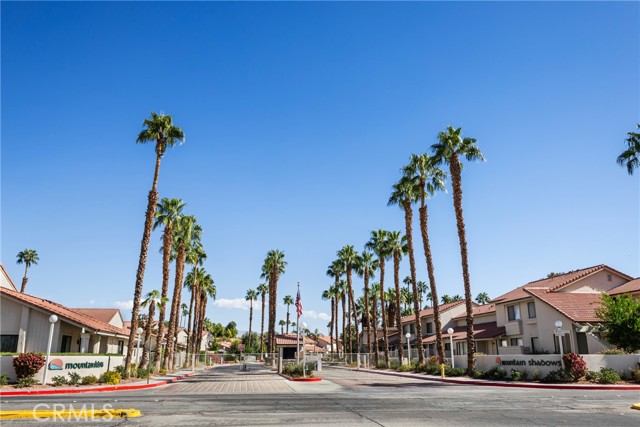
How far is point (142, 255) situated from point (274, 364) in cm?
2608

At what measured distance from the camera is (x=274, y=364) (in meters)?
52.3

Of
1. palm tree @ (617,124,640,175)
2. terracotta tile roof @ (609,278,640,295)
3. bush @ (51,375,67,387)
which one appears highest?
palm tree @ (617,124,640,175)

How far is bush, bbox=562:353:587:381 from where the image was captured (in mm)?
26047

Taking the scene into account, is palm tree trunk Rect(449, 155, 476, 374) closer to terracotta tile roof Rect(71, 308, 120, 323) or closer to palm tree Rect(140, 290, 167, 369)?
palm tree Rect(140, 290, 167, 369)

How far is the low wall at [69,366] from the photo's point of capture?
954 inches

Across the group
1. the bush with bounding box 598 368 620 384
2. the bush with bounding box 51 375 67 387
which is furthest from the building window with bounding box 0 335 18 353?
the bush with bounding box 598 368 620 384

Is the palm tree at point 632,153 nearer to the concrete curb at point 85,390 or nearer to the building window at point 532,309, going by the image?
the building window at point 532,309

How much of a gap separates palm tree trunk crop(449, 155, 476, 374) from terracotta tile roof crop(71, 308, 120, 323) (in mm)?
41578

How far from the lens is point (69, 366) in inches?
1013

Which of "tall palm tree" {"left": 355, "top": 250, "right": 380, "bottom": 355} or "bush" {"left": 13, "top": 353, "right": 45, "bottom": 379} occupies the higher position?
"tall palm tree" {"left": 355, "top": 250, "right": 380, "bottom": 355}

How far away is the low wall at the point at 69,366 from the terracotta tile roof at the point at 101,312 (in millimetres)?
27436

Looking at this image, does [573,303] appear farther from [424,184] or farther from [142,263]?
[142,263]

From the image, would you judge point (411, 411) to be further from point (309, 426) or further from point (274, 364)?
point (274, 364)

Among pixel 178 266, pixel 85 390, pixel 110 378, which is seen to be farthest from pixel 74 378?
pixel 178 266
